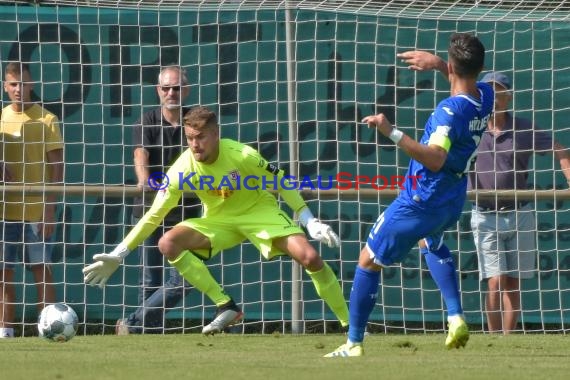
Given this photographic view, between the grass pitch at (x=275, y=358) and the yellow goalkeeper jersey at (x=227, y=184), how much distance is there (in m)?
0.92

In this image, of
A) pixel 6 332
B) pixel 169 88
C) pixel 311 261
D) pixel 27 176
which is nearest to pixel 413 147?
pixel 311 261

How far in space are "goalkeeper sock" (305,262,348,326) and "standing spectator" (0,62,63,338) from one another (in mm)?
2450

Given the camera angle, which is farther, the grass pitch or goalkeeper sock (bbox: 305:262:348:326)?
goalkeeper sock (bbox: 305:262:348:326)

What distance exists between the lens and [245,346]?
8914 mm

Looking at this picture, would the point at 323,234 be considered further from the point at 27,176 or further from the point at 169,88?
the point at 27,176

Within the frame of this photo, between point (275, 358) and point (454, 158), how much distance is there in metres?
1.59

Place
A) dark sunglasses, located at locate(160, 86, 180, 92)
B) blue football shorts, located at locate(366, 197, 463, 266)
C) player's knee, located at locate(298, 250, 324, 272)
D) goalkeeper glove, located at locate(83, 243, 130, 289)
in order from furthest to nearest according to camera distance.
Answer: dark sunglasses, located at locate(160, 86, 180, 92) < player's knee, located at locate(298, 250, 324, 272) < goalkeeper glove, located at locate(83, 243, 130, 289) < blue football shorts, located at locate(366, 197, 463, 266)

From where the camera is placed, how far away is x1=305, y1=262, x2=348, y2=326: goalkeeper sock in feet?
31.1

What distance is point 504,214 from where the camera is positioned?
10.7 meters

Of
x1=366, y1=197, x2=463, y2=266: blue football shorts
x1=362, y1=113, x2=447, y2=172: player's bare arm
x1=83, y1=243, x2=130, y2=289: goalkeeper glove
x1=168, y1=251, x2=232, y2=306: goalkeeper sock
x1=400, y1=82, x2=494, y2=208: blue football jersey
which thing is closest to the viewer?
x1=362, y1=113, x2=447, y2=172: player's bare arm

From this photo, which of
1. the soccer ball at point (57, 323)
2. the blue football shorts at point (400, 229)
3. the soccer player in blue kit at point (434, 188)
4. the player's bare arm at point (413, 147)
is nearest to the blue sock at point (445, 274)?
the soccer player in blue kit at point (434, 188)

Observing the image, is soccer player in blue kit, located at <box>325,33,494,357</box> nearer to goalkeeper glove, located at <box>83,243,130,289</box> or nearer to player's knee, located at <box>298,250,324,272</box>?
player's knee, located at <box>298,250,324,272</box>

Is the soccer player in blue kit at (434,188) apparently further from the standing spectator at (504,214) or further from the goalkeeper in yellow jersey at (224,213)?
the standing spectator at (504,214)

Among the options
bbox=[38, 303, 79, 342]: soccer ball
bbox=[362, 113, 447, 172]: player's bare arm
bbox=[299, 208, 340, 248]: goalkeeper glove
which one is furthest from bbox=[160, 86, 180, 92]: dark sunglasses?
bbox=[362, 113, 447, 172]: player's bare arm
